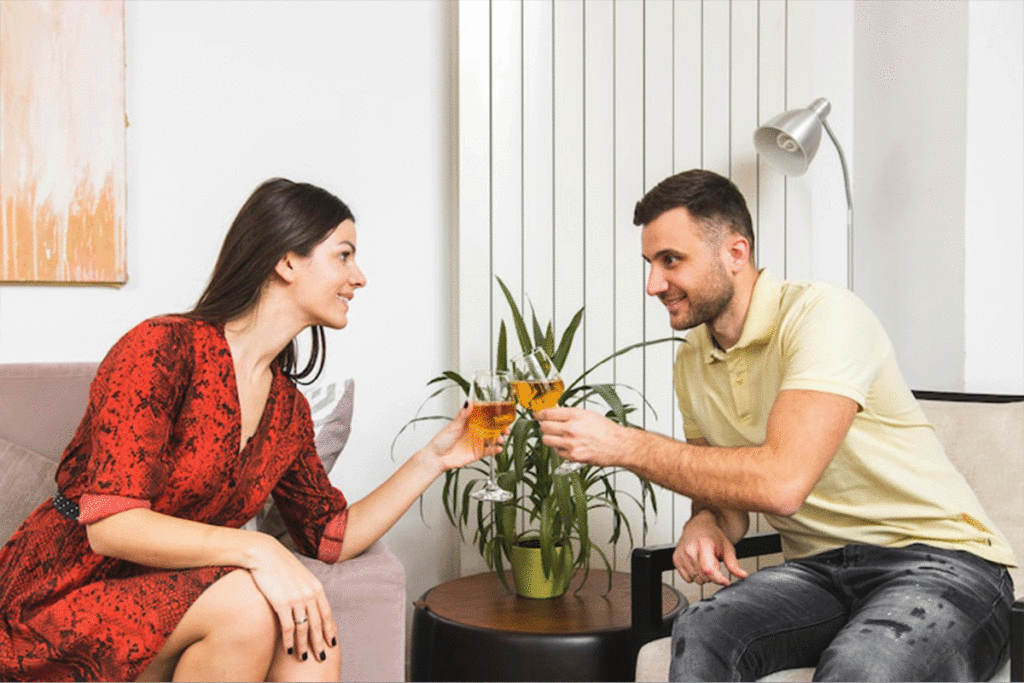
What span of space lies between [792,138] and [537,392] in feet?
3.72

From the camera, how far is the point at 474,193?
2.70m

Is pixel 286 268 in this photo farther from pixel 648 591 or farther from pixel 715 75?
pixel 715 75

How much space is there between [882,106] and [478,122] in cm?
113

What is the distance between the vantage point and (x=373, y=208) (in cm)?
276

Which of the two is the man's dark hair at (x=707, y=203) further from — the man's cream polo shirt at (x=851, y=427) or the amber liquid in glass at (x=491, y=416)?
the amber liquid in glass at (x=491, y=416)

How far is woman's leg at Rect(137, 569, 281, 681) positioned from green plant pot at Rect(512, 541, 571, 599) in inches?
34.2

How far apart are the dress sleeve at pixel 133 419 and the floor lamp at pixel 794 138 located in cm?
158

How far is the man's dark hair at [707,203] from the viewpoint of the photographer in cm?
188

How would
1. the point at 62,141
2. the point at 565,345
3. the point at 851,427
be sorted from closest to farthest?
the point at 851,427 < the point at 565,345 < the point at 62,141

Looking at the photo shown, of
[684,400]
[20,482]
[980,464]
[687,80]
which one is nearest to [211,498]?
[20,482]

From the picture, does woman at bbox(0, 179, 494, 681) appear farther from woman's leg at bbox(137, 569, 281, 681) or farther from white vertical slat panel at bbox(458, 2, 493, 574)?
white vertical slat panel at bbox(458, 2, 493, 574)

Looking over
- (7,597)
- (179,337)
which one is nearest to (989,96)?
(179,337)

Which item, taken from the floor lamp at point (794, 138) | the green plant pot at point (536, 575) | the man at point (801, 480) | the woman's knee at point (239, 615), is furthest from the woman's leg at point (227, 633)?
the floor lamp at point (794, 138)

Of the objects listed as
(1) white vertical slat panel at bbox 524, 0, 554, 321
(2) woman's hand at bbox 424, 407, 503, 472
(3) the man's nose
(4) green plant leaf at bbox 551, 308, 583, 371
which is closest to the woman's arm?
(2) woman's hand at bbox 424, 407, 503, 472
